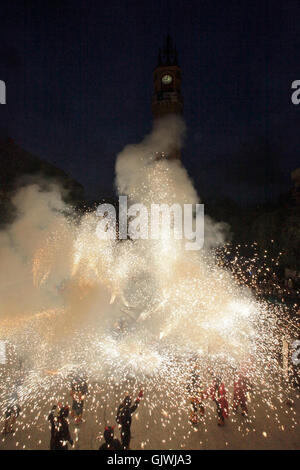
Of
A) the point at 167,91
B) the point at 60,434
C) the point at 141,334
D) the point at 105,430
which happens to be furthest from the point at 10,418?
the point at 167,91

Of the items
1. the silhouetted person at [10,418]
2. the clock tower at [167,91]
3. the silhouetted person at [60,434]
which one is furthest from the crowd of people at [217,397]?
the clock tower at [167,91]

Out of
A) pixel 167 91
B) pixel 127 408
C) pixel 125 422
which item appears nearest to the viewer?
pixel 125 422

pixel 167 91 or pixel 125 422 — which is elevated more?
pixel 167 91

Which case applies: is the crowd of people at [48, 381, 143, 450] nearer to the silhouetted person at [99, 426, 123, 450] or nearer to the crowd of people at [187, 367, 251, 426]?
the silhouetted person at [99, 426, 123, 450]

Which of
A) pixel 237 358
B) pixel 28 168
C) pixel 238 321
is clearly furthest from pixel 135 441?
pixel 28 168

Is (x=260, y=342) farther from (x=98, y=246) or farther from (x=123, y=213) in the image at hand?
(x=123, y=213)

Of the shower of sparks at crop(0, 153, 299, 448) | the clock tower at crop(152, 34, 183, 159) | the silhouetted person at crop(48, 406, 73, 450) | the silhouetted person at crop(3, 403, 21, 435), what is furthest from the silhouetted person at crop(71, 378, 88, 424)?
the clock tower at crop(152, 34, 183, 159)

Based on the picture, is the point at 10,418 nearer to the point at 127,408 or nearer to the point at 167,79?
the point at 127,408

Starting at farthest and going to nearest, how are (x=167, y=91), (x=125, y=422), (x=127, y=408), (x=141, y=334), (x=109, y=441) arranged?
(x=167, y=91)
(x=141, y=334)
(x=127, y=408)
(x=125, y=422)
(x=109, y=441)

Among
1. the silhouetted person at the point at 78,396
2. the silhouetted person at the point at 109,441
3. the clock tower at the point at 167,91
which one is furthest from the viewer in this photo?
the clock tower at the point at 167,91

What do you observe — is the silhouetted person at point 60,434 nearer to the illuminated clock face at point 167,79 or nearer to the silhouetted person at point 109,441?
the silhouetted person at point 109,441

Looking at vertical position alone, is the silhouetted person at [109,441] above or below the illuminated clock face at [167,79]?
below

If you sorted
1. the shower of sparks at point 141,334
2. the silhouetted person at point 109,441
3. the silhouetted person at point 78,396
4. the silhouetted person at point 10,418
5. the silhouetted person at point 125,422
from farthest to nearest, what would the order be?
the shower of sparks at point 141,334 → the silhouetted person at point 78,396 → the silhouetted person at point 10,418 → the silhouetted person at point 125,422 → the silhouetted person at point 109,441

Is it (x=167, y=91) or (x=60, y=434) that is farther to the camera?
(x=167, y=91)
